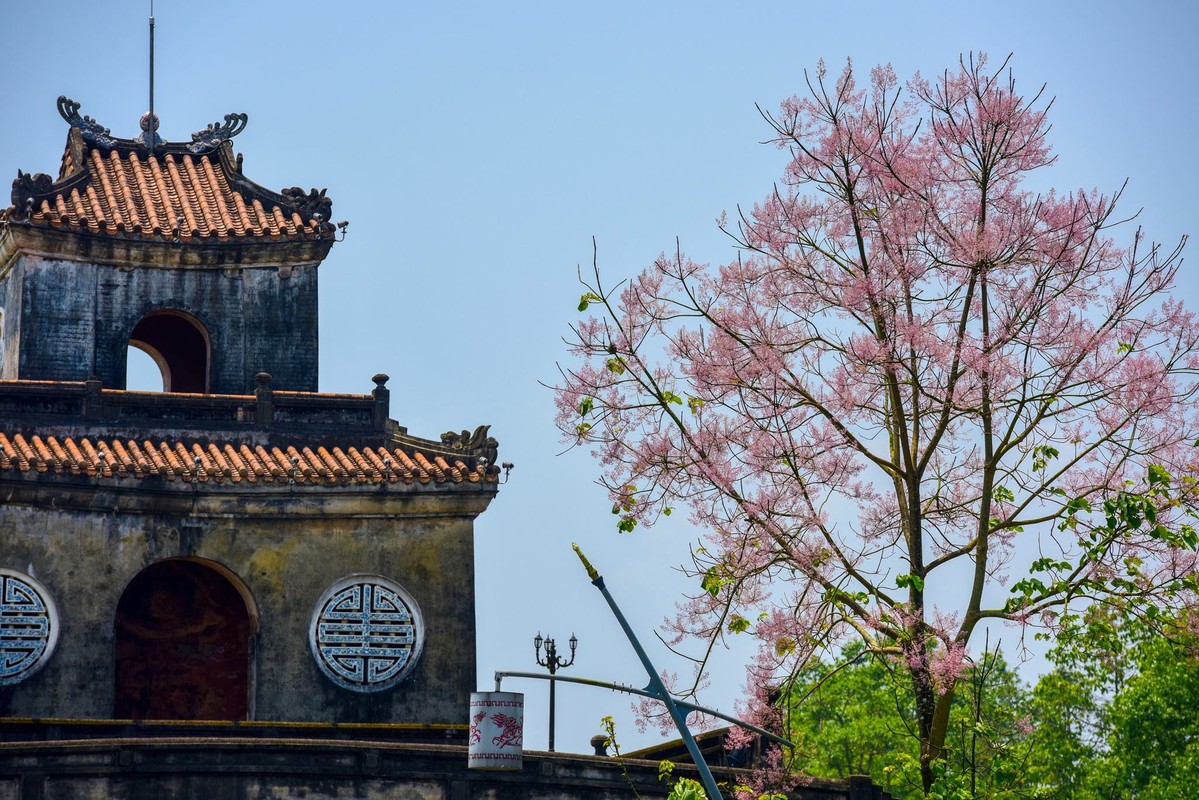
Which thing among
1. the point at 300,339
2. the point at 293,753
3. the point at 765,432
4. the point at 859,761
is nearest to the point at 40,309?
the point at 300,339

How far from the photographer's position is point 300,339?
1358 inches

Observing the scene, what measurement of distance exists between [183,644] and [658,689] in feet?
40.5

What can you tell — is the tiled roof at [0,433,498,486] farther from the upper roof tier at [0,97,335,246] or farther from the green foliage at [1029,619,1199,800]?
the green foliage at [1029,619,1199,800]

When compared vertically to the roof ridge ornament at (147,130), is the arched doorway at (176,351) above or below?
below

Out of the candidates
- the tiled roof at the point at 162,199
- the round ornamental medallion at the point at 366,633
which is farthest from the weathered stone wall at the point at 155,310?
the round ornamental medallion at the point at 366,633

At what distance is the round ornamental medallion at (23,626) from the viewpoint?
28500 mm

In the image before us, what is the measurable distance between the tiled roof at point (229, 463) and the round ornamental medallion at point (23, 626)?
162 cm

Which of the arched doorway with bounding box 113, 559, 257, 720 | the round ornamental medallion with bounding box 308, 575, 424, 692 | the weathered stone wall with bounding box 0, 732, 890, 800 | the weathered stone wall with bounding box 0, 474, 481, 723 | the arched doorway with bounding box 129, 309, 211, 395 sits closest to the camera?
the weathered stone wall with bounding box 0, 732, 890, 800

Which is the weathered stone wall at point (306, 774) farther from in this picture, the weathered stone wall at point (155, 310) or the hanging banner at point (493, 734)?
the weathered stone wall at point (155, 310)

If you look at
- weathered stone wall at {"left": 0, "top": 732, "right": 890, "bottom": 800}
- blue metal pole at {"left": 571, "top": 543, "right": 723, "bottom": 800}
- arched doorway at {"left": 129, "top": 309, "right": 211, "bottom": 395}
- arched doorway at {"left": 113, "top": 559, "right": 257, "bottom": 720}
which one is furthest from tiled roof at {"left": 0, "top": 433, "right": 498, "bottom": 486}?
blue metal pole at {"left": 571, "top": 543, "right": 723, "bottom": 800}

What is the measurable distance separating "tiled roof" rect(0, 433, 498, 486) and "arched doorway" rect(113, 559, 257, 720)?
154 cm

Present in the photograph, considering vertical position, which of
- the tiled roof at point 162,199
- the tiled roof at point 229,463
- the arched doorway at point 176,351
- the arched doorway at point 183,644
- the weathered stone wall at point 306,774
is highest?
the tiled roof at point 162,199

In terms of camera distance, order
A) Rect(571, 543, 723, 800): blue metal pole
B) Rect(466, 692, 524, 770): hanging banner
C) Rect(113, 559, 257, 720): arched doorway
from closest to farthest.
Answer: Rect(571, 543, 723, 800): blue metal pole < Rect(466, 692, 524, 770): hanging banner < Rect(113, 559, 257, 720): arched doorway

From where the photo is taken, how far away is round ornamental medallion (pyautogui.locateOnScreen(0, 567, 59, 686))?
28.5 m
